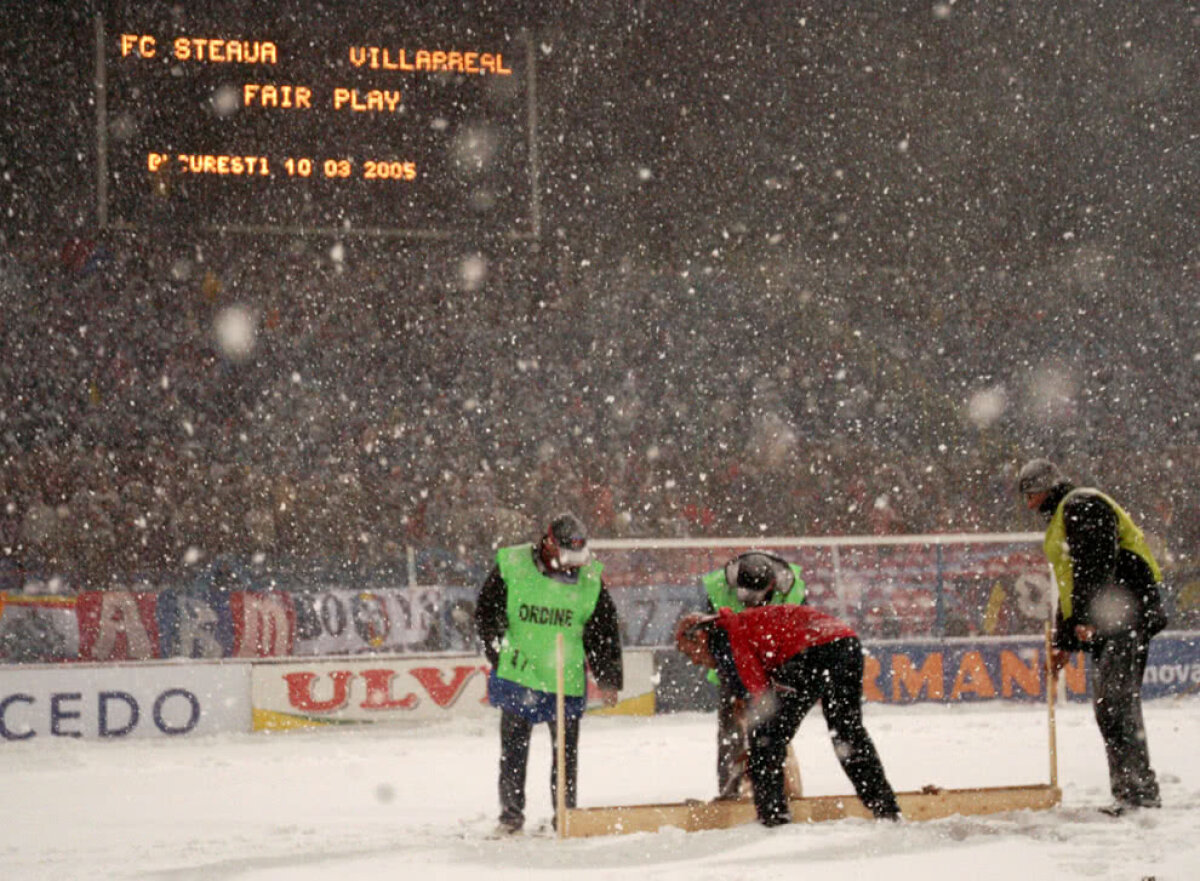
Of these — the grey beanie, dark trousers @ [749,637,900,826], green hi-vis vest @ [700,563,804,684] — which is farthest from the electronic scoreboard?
dark trousers @ [749,637,900,826]

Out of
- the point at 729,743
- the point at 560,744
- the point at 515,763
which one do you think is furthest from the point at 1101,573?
the point at 515,763

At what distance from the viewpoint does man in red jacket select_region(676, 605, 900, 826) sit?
17.5ft

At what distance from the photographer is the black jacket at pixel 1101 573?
18.2 feet

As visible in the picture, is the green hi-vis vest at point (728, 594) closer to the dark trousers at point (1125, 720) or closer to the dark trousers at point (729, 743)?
the dark trousers at point (729, 743)

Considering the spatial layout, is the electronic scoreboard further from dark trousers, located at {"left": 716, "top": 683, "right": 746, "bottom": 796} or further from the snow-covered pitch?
dark trousers, located at {"left": 716, "top": 683, "right": 746, "bottom": 796}

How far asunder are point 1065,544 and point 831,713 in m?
1.30

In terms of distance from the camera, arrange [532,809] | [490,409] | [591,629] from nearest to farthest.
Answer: [591,629]
[532,809]
[490,409]

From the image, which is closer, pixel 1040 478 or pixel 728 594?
pixel 1040 478

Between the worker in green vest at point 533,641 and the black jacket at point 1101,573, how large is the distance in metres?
1.95

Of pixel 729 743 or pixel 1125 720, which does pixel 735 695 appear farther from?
pixel 1125 720

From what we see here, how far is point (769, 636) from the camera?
538cm

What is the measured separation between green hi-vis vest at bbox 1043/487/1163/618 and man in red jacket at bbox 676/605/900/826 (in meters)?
1.07

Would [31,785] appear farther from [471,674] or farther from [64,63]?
[64,63]

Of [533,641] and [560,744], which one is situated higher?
[533,641]
